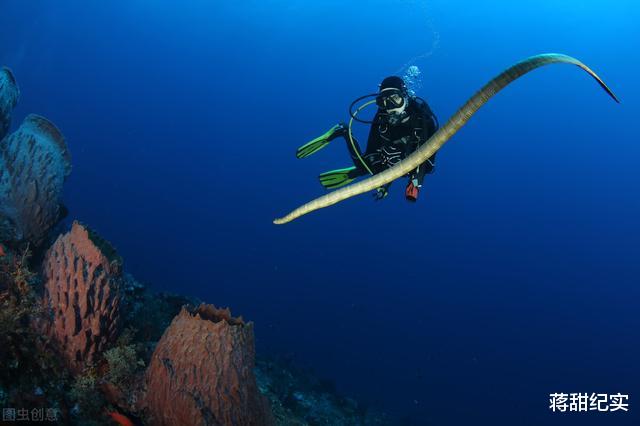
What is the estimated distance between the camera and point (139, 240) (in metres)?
31.8

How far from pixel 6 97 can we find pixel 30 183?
110 inches

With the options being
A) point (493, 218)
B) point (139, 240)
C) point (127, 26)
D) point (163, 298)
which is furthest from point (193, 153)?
point (163, 298)

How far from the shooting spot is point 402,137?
4293mm

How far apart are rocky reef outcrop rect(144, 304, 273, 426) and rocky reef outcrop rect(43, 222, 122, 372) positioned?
0.78 meters

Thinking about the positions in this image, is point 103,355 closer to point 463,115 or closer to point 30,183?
point 30,183

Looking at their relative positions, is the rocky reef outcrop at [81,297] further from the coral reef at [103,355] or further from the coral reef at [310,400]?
the coral reef at [310,400]

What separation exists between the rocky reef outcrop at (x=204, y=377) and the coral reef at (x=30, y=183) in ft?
12.3

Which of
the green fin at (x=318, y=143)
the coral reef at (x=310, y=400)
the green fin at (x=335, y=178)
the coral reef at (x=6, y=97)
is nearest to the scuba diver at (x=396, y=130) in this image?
the green fin at (x=335, y=178)

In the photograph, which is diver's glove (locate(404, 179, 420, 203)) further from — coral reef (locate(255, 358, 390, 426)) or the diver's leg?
coral reef (locate(255, 358, 390, 426))

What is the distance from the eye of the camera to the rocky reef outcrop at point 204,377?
3143 millimetres

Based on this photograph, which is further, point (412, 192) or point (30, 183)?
point (30, 183)

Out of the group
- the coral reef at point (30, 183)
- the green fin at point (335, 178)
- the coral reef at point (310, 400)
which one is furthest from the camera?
the coral reef at point (310, 400)

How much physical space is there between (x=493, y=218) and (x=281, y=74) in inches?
2089

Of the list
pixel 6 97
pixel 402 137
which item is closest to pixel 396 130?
pixel 402 137
